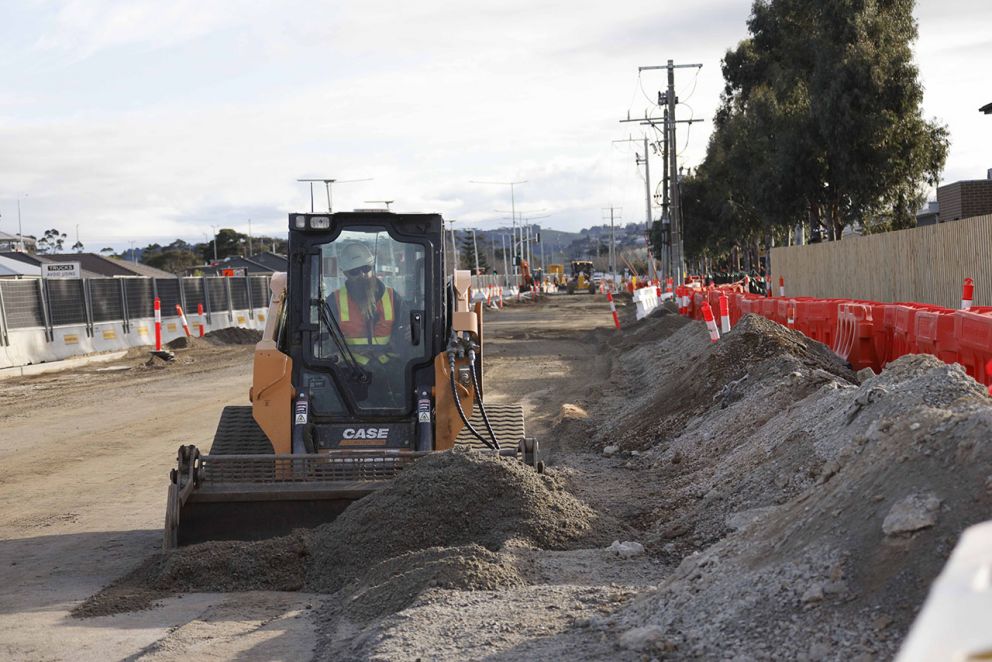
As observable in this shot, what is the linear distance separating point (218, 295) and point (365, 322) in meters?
26.9

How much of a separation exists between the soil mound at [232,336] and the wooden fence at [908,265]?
15.8 metres

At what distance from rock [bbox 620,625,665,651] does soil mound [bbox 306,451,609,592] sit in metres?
2.27

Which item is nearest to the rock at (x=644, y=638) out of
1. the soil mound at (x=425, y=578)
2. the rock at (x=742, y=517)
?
the soil mound at (x=425, y=578)

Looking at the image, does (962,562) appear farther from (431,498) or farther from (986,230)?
(986,230)

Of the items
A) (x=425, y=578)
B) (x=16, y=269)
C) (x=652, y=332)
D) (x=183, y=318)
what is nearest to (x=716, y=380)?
(x=425, y=578)

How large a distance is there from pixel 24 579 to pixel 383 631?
10.8ft

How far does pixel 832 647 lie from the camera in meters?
4.45

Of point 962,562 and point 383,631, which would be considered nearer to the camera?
point 962,562

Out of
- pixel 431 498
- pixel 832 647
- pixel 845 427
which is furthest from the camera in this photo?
pixel 845 427

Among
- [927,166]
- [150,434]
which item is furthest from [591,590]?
[927,166]

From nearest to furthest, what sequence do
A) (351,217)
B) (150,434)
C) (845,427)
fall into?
1. (845,427)
2. (351,217)
3. (150,434)

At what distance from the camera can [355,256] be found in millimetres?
9422

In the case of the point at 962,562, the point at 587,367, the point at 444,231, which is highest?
the point at 444,231

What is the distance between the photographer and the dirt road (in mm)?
6223
